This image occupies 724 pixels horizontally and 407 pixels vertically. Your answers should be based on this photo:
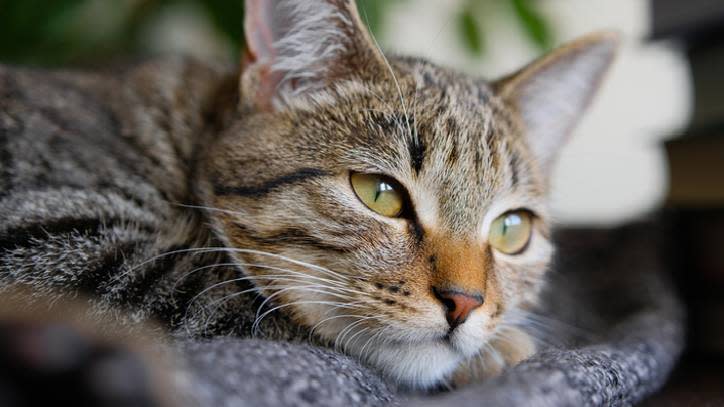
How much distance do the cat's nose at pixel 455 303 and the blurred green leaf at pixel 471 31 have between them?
89 cm

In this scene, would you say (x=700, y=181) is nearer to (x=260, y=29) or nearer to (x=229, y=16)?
(x=260, y=29)

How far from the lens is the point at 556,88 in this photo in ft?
3.73

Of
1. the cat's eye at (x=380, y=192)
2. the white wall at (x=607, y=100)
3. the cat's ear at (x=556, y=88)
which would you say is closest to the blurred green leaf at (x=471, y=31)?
the white wall at (x=607, y=100)

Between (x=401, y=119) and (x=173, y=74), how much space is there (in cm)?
58

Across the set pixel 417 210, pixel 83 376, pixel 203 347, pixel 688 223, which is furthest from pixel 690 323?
pixel 83 376

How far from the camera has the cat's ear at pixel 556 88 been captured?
1078mm

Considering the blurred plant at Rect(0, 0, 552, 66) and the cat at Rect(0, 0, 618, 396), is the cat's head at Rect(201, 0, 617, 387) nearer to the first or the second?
the cat at Rect(0, 0, 618, 396)

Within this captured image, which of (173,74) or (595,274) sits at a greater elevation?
(173,74)

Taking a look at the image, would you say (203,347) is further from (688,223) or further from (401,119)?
(688,223)

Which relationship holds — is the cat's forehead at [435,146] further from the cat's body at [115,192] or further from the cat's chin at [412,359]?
the cat's body at [115,192]

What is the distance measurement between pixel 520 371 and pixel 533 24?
1.02 m

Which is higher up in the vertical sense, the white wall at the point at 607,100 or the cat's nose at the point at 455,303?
the white wall at the point at 607,100

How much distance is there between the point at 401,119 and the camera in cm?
88

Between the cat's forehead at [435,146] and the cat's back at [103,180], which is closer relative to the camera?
the cat's back at [103,180]
